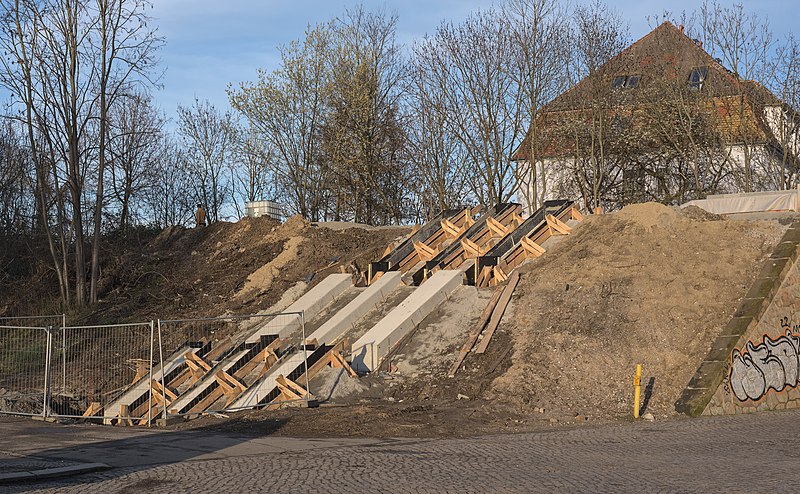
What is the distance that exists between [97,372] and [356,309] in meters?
6.38

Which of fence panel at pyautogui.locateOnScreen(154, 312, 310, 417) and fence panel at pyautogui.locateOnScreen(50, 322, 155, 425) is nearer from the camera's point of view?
fence panel at pyautogui.locateOnScreen(154, 312, 310, 417)

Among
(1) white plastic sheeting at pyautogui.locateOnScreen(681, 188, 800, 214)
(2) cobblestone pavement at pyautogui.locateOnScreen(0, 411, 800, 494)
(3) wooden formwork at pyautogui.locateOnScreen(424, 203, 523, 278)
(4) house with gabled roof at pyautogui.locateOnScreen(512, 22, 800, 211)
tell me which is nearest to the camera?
(2) cobblestone pavement at pyautogui.locateOnScreen(0, 411, 800, 494)

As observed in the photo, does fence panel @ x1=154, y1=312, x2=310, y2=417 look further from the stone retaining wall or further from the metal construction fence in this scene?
the stone retaining wall

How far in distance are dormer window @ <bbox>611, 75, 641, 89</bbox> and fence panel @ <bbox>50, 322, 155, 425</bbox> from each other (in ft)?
82.6

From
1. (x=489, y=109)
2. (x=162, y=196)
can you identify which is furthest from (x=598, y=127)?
(x=162, y=196)

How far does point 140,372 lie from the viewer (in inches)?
806

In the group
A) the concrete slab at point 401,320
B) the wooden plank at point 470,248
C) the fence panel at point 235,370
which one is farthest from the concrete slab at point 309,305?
the wooden plank at point 470,248

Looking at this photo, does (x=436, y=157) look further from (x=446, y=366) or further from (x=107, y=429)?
(x=107, y=429)

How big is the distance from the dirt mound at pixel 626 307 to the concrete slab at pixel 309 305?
17.8 ft

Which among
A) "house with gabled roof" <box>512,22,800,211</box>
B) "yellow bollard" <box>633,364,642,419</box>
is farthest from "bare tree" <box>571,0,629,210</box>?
"yellow bollard" <box>633,364,642,419</box>

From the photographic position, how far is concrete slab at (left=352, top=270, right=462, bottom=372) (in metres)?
19.4

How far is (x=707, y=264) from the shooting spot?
66.2 feet

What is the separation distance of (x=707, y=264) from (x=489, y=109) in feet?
59.4

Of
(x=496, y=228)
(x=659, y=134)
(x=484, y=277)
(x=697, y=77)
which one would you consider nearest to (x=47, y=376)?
(x=484, y=277)
